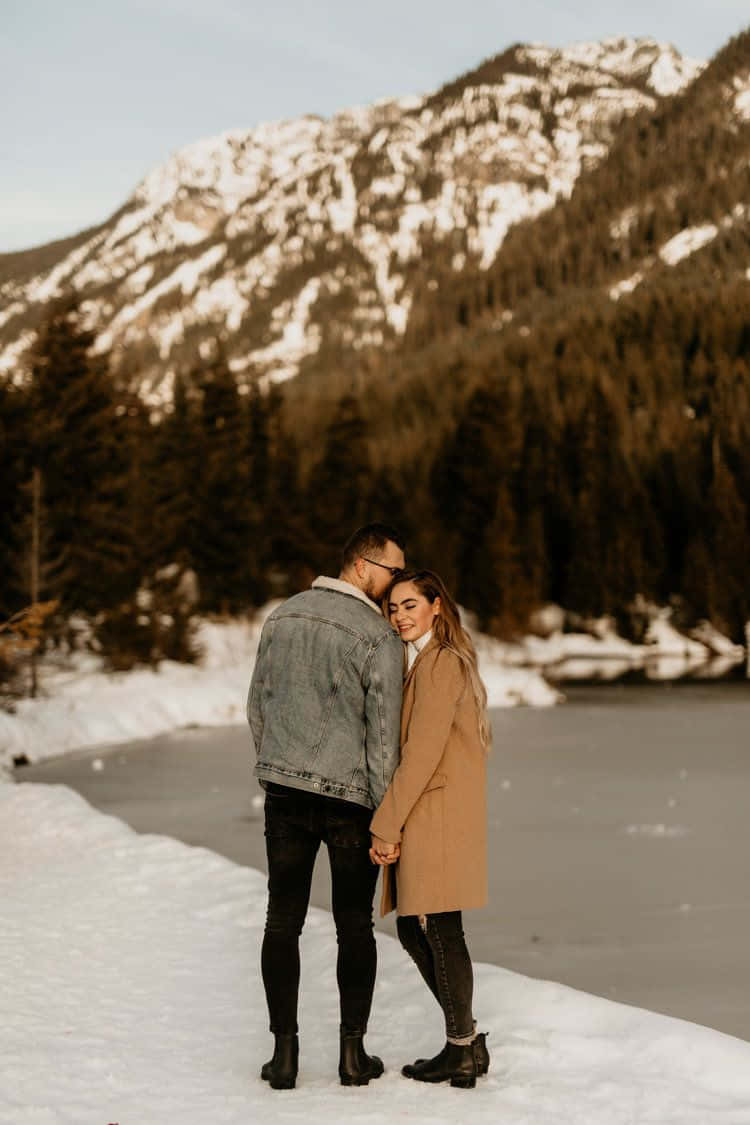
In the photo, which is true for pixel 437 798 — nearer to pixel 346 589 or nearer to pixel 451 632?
pixel 451 632

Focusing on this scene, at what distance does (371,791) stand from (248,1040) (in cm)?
159

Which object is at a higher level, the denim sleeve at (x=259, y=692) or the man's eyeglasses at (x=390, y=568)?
the man's eyeglasses at (x=390, y=568)

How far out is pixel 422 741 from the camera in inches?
197

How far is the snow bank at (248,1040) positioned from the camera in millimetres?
4863

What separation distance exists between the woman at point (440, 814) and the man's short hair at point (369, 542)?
17 cm

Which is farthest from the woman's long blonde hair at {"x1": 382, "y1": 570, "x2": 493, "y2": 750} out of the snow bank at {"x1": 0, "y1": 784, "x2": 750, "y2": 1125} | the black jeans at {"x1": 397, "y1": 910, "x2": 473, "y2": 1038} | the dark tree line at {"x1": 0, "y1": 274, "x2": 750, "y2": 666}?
the dark tree line at {"x1": 0, "y1": 274, "x2": 750, "y2": 666}

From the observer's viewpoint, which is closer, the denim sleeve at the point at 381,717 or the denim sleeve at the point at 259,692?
the denim sleeve at the point at 381,717

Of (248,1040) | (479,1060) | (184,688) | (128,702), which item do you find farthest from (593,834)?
(184,688)

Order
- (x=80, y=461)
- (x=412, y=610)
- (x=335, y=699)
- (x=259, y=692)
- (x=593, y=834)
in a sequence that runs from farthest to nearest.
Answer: (x=80, y=461) → (x=593, y=834) → (x=259, y=692) → (x=412, y=610) → (x=335, y=699)

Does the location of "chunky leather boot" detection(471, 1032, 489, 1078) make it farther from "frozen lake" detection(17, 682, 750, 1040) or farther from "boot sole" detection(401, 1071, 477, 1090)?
"frozen lake" detection(17, 682, 750, 1040)

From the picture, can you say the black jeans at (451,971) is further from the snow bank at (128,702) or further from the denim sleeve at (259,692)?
the snow bank at (128,702)

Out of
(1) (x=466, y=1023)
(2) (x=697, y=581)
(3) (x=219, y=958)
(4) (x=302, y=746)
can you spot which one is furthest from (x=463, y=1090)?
(2) (x=697, y=581)

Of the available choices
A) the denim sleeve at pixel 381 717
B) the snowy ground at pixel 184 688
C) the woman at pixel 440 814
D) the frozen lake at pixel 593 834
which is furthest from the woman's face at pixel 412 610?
the snowy ground at pixel 184 688

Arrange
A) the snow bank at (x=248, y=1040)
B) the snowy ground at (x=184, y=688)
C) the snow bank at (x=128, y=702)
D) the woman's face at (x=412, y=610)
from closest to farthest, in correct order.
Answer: the snow bank at (x=248, y=1040)
the woman's face at (x=412, y=610)
the snow bank at (x=128, y=702)
the snowy ground at (x=184, y=688)
